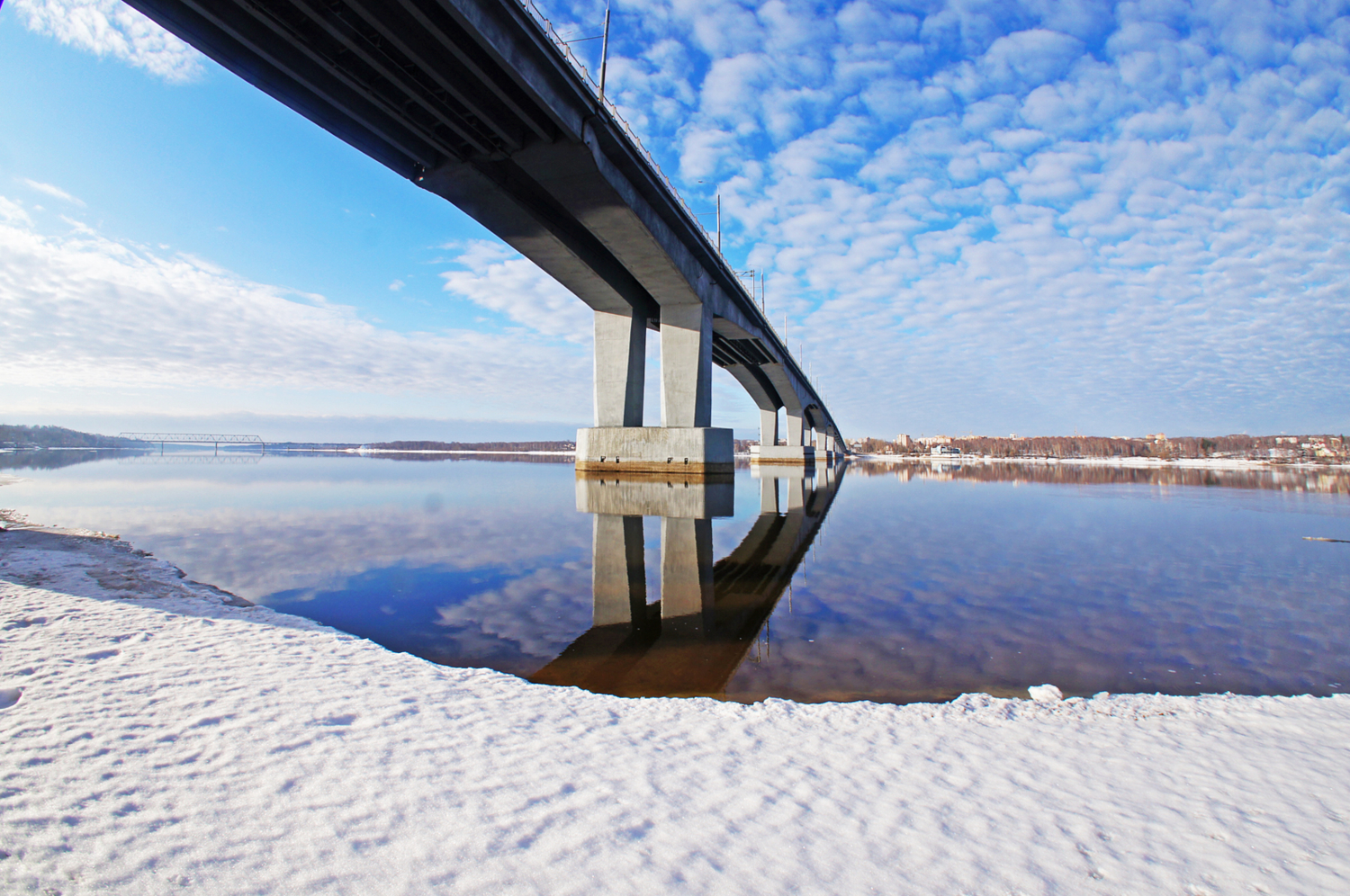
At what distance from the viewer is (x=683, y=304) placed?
33906mm

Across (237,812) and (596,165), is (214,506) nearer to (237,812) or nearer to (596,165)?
(596,165)

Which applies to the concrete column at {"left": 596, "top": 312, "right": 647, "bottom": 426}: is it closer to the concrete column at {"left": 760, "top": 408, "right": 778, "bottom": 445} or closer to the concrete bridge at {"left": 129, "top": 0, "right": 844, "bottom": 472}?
the concrete bridge at {"left": 129, "top": 0, "right": 844, "bottom": 472}

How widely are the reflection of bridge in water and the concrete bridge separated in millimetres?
14024

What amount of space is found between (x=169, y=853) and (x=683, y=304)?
3334 cm

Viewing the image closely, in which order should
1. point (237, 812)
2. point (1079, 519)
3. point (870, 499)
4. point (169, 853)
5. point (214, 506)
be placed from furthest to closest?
point (870, 499) < point (214, 506) < point (1079, 519) < point (237, 812) < point (169, 853)

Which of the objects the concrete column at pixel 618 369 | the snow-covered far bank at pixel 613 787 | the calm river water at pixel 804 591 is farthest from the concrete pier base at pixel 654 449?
the snow-covered far bank at pixel 613 787

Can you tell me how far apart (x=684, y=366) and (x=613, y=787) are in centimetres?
3157

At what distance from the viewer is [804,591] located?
8641 millimetres

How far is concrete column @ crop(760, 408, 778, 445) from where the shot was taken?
82812 millimetres

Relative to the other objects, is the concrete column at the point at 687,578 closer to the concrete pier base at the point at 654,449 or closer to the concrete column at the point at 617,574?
the concrete column at the point at 617,574

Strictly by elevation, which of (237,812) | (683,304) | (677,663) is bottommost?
(677,663)

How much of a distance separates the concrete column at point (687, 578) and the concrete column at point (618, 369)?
19.6 m

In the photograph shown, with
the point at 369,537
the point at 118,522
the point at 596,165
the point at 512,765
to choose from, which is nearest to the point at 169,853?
the point at 512,765

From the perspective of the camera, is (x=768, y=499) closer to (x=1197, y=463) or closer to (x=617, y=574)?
(x=617, y=574)
